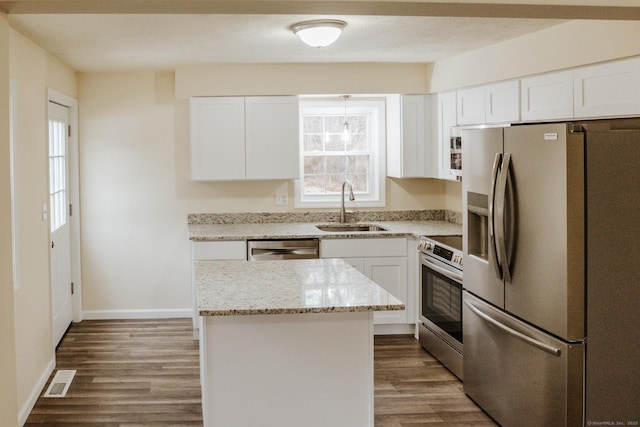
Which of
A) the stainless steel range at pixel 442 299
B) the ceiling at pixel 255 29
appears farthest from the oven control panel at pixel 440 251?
the ceiling at pixel 255 29

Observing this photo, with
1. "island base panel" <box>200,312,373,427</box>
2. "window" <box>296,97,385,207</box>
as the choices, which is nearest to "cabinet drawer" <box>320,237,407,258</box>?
"window" <box>296,97,385,207</box>

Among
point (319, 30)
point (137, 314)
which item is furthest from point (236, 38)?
point (137, 314)

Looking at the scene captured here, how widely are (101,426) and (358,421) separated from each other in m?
1.57

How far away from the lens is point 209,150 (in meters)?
5.75

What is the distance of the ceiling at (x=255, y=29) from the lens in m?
2.43

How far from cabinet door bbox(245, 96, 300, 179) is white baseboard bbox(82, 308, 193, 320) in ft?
4.61

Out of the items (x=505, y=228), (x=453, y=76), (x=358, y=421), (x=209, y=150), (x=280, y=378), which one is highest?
(x=453, y=76)

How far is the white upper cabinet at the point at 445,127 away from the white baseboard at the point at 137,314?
8.27ft

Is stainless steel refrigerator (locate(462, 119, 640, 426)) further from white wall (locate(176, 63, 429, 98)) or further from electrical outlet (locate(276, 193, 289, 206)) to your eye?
electrical outlet (locate(276, 193, 289, 206))

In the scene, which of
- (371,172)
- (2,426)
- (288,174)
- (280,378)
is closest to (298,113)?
(288,174)

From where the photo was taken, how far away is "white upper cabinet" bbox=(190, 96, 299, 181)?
18.8ft

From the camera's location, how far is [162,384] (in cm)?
451

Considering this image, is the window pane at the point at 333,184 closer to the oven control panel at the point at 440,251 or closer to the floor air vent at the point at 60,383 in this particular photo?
the oven control panel at the point at 440,251

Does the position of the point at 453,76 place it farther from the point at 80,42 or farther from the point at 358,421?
the point at 358,421
